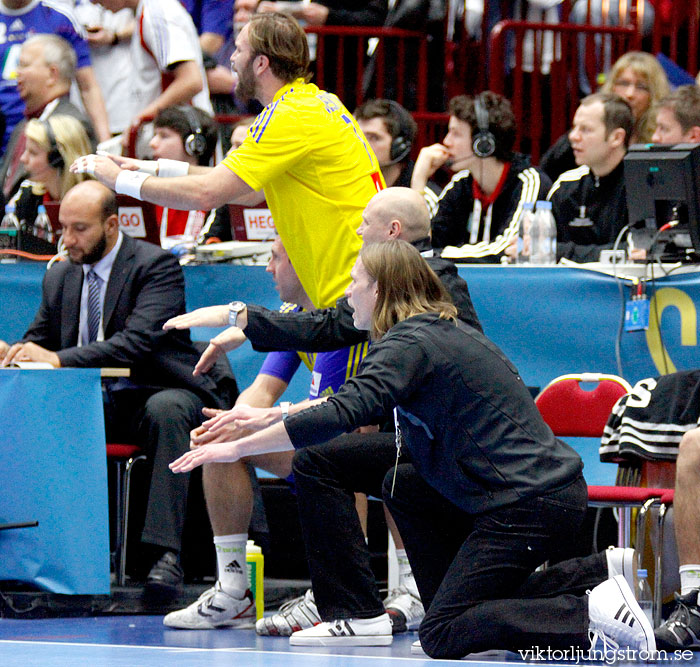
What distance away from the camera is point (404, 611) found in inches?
181

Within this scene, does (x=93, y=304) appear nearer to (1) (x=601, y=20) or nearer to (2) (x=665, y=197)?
(2) (x=665, y=197)

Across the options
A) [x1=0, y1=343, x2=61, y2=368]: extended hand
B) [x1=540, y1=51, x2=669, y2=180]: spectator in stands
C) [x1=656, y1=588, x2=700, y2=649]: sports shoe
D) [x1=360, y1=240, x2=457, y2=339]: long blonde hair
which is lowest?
[x1=656, y1=588, x2=700, y2=649]: sports shoe

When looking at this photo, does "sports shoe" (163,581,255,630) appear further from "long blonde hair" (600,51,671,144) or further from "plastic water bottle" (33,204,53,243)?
"long blonde hair" (600,51,671,144)

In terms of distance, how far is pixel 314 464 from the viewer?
14.0ft

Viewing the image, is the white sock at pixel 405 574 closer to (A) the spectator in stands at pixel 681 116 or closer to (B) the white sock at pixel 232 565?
A: (B) the white sock at pixel 232 565

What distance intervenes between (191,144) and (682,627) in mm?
3754

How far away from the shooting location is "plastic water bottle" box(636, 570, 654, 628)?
13.5 feet

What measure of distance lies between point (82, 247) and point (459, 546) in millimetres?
2441

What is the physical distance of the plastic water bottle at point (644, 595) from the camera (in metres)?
4.13

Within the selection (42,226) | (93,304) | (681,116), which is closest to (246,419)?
(93,304)

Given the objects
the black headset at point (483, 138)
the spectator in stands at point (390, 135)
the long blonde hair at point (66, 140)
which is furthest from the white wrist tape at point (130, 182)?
the black headset at point (483, 138)

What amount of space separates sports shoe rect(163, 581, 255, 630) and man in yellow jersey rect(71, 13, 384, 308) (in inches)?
43.3

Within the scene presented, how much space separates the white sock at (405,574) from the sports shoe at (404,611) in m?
0.01

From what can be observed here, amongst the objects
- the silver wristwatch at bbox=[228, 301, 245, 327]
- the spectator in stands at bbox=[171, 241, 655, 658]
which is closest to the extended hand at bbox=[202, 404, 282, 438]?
the spectator in stands at bbox=[171, 241, 655, 658]
